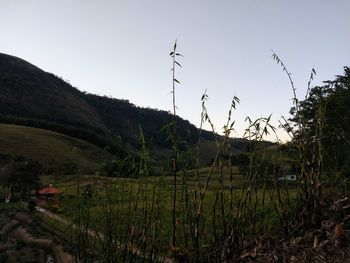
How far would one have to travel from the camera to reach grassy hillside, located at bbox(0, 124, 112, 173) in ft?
293

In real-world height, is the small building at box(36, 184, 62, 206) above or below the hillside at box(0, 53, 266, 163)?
below

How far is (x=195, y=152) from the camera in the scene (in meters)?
4.29

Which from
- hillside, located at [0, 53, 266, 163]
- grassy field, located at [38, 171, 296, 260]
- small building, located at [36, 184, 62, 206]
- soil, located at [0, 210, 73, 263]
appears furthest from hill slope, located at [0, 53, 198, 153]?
grassy field, located at [38, 171, 296, 260]

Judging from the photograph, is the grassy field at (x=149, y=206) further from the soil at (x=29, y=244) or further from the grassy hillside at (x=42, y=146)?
the grassy hillside at (x=42, y=146)

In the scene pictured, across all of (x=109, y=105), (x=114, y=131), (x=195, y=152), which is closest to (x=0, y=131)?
(x=114, y=131)

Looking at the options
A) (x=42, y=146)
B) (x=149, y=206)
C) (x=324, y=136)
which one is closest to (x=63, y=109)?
(x=42, y=146)

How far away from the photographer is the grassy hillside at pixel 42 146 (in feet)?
293

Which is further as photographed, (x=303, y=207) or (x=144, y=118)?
(x=144, y=118)

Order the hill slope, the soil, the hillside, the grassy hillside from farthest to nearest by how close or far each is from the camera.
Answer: the hill slope → the hillside → the grassy hillside → the soil

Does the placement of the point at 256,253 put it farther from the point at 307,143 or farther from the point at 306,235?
the point at 307,143

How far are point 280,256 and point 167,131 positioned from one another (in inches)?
56.9

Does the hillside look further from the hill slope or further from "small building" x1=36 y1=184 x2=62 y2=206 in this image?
"small building" x1=36 y1=184 x2=62 y2=206

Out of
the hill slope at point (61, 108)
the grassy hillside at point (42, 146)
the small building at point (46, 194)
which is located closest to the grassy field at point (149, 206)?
the small building at point (46, 194)

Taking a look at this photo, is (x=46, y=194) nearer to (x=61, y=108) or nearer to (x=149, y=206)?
(x=149, y=206)
